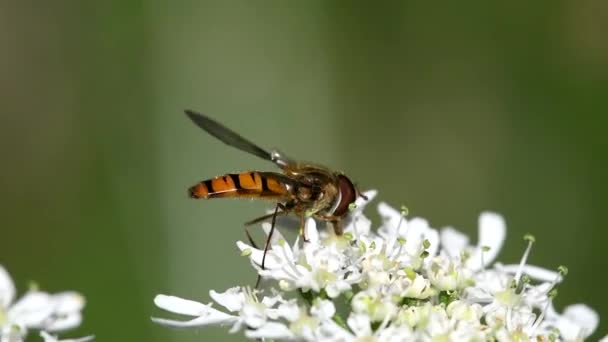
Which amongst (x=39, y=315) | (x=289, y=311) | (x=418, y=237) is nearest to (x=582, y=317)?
(x=418, y=237)

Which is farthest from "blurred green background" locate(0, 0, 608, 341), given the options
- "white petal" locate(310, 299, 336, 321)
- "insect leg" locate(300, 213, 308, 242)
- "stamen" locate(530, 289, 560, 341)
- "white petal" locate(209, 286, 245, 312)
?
"white petal" locate(310, 299, 336, 321)

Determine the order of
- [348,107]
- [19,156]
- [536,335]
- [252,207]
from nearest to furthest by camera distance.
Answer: [536,335] < [252,207] < [19,156] < [348,107]

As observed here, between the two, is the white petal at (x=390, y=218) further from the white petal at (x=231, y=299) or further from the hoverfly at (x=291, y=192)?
the white petal at (x=231, y=299)

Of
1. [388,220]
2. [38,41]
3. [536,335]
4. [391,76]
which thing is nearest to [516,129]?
[391,76]

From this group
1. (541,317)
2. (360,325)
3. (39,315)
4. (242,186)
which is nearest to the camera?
(39,315)

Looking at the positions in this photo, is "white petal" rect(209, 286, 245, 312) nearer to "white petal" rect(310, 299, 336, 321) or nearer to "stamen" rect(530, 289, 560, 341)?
"white petal" rect(310, 299, 336, 321)

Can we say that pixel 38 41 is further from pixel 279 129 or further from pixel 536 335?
pixel 536 335

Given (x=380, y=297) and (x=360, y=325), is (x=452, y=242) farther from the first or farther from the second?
(x=360, y=325)
